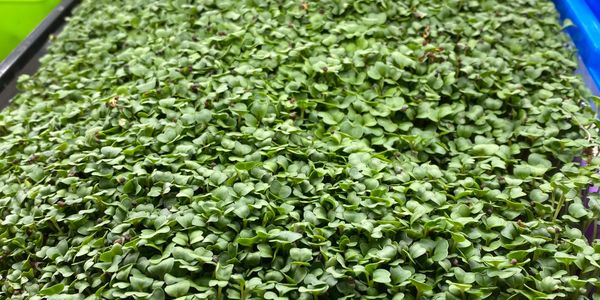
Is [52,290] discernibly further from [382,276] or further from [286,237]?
[382,276]

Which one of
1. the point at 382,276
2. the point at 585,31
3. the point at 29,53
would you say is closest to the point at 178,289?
the point at 382,276

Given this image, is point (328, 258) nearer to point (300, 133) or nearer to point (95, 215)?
point (300, 133)

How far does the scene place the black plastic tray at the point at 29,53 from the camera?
5.93 feet

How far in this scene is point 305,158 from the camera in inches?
50.8

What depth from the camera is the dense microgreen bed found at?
1041 millimetres

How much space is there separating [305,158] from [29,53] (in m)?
1.29

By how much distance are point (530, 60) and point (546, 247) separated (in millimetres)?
751

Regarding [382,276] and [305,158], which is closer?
[382,276]

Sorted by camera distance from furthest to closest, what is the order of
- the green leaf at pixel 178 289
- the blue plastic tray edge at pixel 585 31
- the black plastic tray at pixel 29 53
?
1. the black plastic tray at pixel 29 53
2. the blue plastic tray edge at pixel 585 31
3. the green leaf at pixel 178 289

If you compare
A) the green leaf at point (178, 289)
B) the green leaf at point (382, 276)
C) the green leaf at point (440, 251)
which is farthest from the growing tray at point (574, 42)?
the green leaf at point (178, 289)

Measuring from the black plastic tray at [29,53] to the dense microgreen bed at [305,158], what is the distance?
0.12 meters

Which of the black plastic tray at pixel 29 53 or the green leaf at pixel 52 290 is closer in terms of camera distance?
the green leaf at pixel 52 290

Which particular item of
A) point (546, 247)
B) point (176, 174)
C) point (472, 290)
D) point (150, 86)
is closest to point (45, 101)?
point (150, 86)

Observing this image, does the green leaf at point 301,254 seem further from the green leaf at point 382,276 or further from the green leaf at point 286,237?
the green leaf at point 382,276
